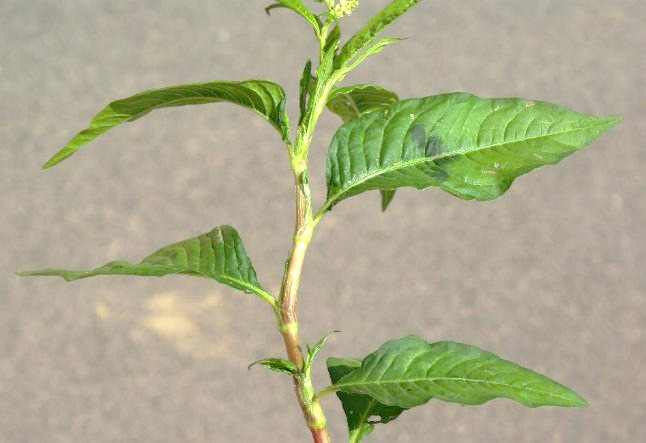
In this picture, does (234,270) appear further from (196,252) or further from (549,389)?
(549,389)

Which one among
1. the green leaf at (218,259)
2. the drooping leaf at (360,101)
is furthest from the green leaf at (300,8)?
the green leaf at (218,259)

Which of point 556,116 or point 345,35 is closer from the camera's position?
point 556,116

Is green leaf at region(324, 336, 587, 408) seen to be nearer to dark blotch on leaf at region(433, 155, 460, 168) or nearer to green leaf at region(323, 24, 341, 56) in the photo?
dark blotch on leaf at region(433, 155, 460, 168)

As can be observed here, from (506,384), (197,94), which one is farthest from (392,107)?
(506,384)

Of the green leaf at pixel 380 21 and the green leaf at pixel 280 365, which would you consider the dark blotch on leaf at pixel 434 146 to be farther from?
the green leaf at pixel 280 365

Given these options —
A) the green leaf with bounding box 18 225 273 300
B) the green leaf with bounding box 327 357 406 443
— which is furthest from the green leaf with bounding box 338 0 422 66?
the green leaf with bounding box 327 357 406 443

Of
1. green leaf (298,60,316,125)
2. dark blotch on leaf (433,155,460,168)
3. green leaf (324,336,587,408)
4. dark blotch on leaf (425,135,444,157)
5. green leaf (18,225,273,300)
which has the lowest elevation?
green leaf (324,336,587,408)

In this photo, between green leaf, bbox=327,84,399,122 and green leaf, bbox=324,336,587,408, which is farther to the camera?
green leaf, bbox=327,84,399,122
